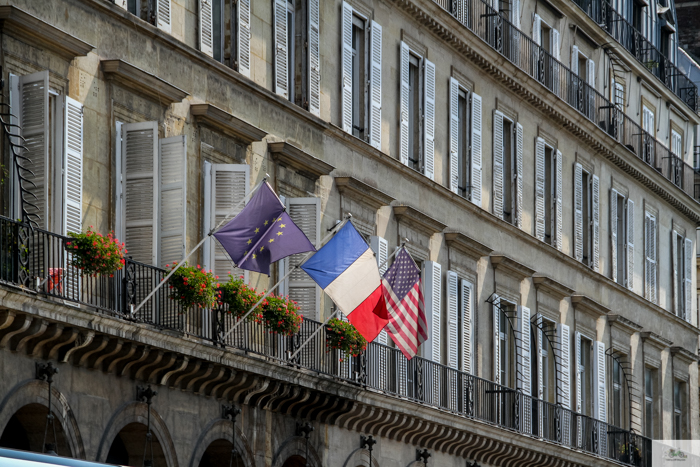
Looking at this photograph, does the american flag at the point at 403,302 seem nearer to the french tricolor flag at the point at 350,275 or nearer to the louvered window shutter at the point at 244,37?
the french tricolor flag at the point at 350,275

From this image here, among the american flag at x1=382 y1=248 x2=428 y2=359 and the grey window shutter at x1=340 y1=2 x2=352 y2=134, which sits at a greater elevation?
the grey window shutter at x1=340 y1=2 x2=352 y2=134

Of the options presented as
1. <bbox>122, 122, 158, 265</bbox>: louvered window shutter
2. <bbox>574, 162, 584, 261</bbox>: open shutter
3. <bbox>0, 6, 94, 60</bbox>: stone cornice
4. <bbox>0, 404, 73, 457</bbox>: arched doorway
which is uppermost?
<bbox>574, 162, 584, 261</bbox>: open shutter

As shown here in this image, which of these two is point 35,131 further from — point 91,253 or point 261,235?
point 261,235

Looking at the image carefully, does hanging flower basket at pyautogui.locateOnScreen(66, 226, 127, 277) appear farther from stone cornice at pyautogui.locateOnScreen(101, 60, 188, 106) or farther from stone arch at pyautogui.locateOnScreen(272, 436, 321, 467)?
stone arch at pyautogui.locateOnScreen(272, 436, 321, 467)

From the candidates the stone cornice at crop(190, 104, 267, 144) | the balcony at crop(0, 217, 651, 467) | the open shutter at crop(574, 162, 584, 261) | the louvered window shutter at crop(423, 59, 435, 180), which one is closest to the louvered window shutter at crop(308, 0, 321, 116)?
the stone cornice at crop(190, 104, 267, 144)

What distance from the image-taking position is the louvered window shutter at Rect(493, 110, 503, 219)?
34625mm

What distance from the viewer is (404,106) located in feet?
101

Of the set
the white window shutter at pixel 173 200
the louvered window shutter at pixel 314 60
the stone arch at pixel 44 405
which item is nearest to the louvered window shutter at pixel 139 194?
the white window shutter at pixel 173 200

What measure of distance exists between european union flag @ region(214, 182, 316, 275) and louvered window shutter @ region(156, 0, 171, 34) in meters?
3.01

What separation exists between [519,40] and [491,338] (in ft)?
22.6

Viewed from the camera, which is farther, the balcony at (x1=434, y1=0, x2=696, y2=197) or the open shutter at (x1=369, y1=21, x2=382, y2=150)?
the balcony at (x1=434, y1=0, x2=696, y2=197)

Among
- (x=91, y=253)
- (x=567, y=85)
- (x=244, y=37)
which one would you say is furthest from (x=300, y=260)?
(x=567, y=85)

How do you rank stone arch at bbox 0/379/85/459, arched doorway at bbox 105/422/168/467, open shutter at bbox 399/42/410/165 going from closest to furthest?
stone arch at bbox 0/379/85/459, arched doorway at bbox 105/422/168/467, open shutter at bbox 399/42/410/165

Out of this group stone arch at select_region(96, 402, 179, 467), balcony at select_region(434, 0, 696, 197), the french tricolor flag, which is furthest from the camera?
balcony at select_region(434, 0, 696, 197)
